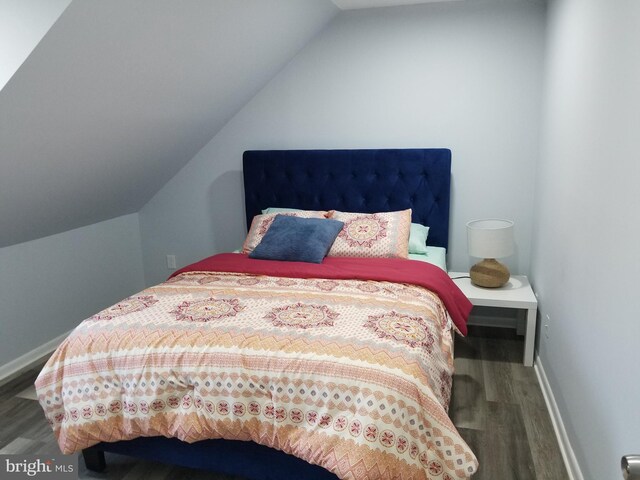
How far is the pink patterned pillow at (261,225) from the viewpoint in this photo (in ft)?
10.4

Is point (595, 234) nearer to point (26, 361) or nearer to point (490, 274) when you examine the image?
point (490, 274)

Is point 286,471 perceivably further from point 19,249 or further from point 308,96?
point 308,96

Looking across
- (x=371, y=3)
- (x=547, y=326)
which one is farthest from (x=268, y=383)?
(x=371, y=3)

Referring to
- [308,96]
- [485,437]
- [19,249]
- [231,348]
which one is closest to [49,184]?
[19,249]

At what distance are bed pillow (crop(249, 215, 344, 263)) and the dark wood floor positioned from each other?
1.09 meters

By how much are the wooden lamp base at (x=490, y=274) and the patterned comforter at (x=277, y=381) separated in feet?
3.32

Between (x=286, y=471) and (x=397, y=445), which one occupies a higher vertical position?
(x=397, y=445)

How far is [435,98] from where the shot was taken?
130 inches

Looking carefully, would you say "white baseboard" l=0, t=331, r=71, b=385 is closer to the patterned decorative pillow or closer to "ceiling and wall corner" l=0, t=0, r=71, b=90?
"ceiling and wall corner" l=0, t=0, r=71, b=90

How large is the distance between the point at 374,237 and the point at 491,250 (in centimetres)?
72

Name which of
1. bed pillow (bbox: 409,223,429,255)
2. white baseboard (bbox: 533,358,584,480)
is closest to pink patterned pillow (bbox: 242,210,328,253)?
bed pillow (bbox: 409,223,429,255)

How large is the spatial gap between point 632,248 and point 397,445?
919 millimetres

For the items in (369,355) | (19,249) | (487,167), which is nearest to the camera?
(369,355)

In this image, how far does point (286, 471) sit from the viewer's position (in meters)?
1.76
